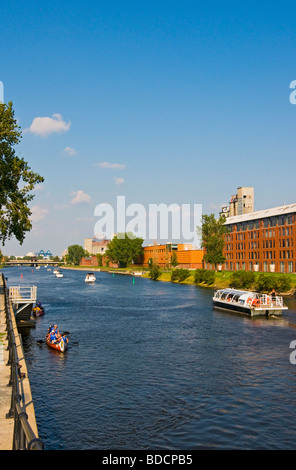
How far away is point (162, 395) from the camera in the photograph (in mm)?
27094

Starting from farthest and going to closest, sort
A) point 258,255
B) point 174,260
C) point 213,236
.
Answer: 1. point 174,260
2. point 213,236
3. point 258,255

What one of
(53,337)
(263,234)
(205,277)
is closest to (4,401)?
(53,337)

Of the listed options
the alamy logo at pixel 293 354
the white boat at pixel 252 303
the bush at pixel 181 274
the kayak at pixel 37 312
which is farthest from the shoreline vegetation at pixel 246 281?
the kayak at pixel 37 312

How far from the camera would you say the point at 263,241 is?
4771 inches

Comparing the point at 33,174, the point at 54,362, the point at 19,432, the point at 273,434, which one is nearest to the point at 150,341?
the point at 54,362

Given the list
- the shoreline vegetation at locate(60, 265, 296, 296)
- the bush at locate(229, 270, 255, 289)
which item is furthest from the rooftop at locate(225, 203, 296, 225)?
the bush at locate(229, 270, 255, 289)

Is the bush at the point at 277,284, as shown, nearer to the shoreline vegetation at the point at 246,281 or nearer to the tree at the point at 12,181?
→ the shoreline vegetation at the point at 246,281

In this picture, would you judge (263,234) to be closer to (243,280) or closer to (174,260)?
(243,280)

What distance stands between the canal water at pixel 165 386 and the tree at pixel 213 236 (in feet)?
255

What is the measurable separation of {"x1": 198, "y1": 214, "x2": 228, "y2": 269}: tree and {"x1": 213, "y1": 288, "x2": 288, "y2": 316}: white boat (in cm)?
6191

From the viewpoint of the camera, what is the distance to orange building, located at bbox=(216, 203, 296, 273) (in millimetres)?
108875

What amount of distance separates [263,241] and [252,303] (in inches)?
2452

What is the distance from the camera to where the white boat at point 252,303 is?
2399 inches
